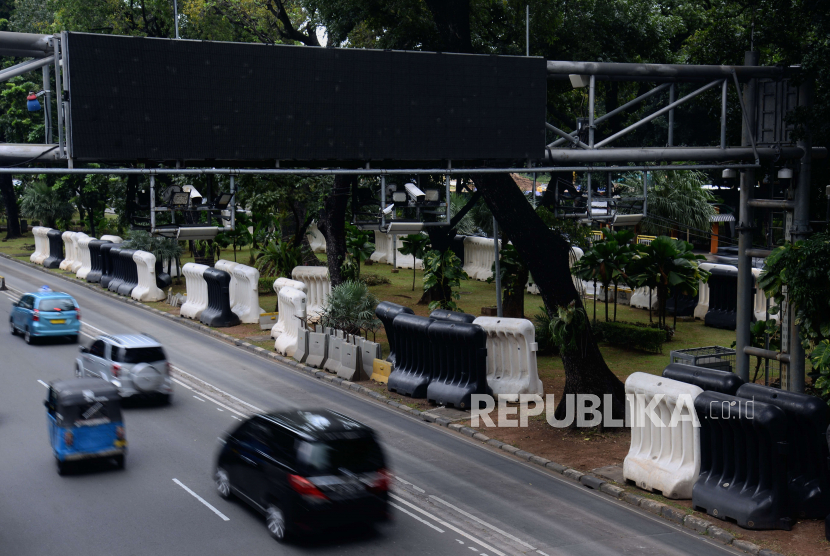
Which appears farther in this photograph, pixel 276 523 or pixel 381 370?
pixel 381 370

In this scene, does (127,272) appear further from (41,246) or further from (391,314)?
(391,314)

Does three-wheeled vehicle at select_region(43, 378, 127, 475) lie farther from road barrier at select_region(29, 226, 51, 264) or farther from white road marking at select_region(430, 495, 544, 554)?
road barrier at select_region(29, 226, 51, 264)

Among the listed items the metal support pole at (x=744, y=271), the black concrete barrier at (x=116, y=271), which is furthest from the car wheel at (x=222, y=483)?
the black concrete barrier at (x=116, y=271)

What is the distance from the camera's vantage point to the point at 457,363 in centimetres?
1967

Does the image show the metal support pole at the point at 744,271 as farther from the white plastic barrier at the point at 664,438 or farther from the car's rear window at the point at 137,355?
the car's rear window at the point at 137,355

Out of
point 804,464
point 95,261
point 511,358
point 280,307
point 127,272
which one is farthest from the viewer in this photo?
point 95,261

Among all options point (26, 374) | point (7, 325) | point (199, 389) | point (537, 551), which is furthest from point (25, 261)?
point (537, 551)

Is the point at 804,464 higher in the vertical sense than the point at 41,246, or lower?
lower

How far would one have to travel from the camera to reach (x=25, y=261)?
4900 cm

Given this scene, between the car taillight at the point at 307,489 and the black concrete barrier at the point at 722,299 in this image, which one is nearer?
the car taillight at the point at 307,489

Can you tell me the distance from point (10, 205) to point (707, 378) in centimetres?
5941

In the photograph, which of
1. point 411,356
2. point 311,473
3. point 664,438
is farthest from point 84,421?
point 664,438

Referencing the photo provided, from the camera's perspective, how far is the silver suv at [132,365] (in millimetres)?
18891

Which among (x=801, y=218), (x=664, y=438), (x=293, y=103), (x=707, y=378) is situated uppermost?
(x=293, y=103)
